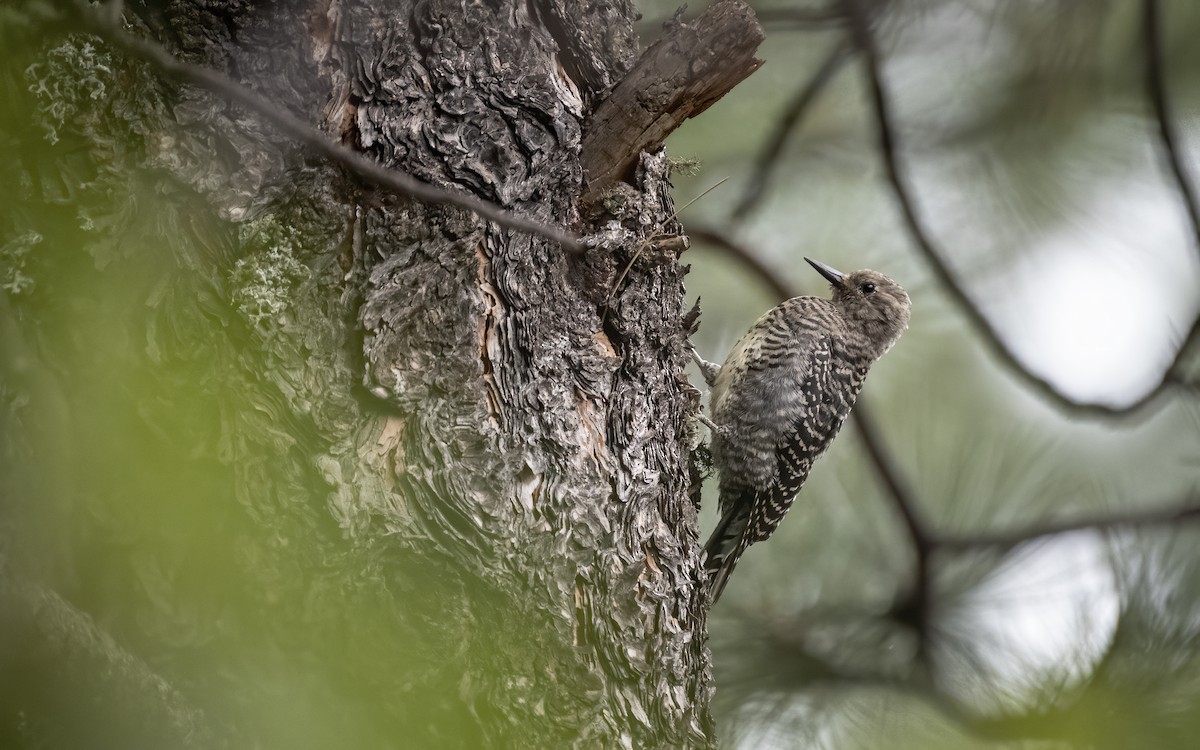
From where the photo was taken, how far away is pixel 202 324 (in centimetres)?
125

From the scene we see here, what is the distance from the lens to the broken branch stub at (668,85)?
1.79m

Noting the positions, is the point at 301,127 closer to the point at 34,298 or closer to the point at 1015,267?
the point at 34,298

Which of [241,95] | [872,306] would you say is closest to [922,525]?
[872,306]

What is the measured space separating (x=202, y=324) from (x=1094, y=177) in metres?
2.60

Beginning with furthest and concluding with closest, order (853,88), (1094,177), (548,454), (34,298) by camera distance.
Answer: (853,88)
(1094,177)
(548,454)
(34,298)

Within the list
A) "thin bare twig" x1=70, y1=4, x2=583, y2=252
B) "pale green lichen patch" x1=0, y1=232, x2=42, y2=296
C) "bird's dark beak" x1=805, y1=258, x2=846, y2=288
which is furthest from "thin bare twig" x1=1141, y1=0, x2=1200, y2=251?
"pale green lichen patch" x1=0, y1=232, x2=42, y2=296

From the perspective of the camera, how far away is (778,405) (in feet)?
10.3

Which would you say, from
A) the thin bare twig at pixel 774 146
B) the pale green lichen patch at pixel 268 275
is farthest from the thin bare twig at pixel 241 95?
the thin bare twig at pixel 774 146

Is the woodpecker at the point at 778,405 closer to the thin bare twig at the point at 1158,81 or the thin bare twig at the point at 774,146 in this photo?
the thin bare twig at the point at 774,146

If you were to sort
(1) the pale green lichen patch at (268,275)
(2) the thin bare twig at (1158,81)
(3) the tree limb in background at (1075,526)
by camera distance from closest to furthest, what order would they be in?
(1) the pale green lichen patch at (268,275) → (3) the tree limb in background at (1075,526) → (2) the thin bare twig at (1158,81)

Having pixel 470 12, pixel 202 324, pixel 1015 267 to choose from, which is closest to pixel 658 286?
pixel 470 12

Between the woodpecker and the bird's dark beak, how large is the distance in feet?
0.38

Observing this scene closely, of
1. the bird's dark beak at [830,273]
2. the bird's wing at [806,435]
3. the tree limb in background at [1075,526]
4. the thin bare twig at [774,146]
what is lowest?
the tree limb in background at [1075,526]

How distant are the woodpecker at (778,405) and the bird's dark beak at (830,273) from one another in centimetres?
12
